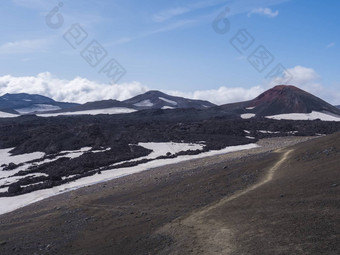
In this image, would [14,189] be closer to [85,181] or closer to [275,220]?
[85,181]

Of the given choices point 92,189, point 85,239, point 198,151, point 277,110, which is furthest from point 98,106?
point 85,239

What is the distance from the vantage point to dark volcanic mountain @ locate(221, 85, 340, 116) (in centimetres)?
11049

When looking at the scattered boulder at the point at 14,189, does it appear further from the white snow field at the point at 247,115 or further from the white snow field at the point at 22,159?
the white snow field at the point at 247,115

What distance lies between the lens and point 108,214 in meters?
18.7

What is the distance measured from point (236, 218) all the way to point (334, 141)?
41.8 feet

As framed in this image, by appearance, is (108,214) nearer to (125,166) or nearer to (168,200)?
(168,200)

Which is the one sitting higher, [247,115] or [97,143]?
[247,115]

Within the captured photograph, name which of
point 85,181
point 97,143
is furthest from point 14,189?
point 97,143

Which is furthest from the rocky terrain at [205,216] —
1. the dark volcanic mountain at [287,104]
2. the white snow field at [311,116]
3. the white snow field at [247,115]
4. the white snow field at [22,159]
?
the dark volcanic mountain at [287,104]

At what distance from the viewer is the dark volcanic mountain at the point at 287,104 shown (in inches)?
4350

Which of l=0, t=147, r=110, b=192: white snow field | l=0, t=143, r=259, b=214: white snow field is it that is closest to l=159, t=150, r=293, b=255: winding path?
l=0, t=143, r=259, b=214: white snow field

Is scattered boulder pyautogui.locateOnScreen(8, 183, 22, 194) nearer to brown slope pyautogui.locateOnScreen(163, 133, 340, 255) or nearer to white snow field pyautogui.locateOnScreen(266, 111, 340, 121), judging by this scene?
brown slope pyautogui.locateOnScreen(163, 133, 340, 255)

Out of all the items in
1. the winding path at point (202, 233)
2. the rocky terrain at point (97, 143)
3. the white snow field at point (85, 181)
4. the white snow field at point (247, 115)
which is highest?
the white snow field at point (247, 115)

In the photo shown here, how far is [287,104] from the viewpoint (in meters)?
115
